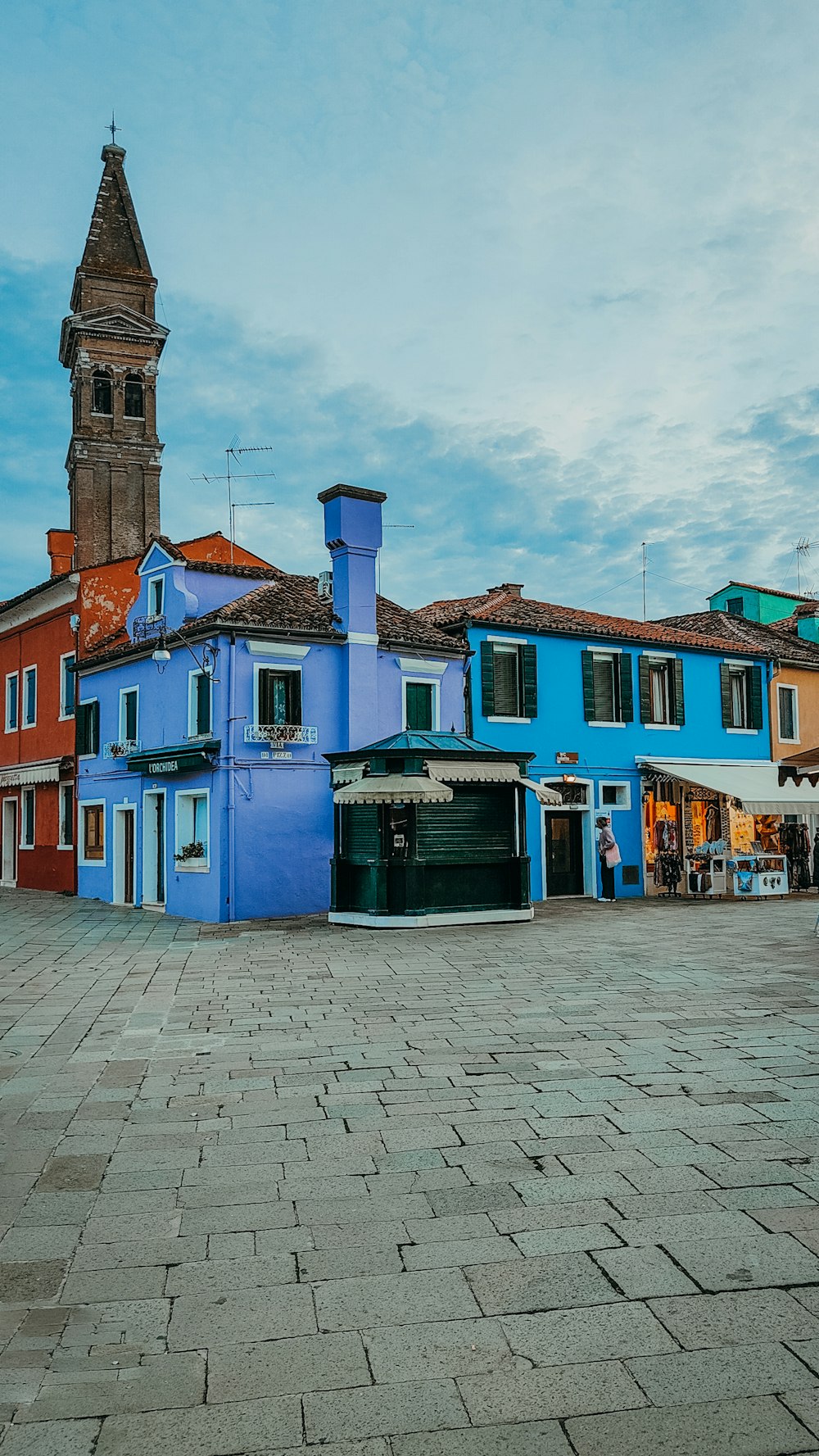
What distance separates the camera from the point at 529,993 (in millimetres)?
10477

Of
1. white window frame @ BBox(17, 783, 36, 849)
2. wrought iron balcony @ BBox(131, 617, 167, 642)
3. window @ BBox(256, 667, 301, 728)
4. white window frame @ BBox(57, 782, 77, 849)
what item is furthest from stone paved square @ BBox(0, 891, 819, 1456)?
white window frame @ BBox(17, 783, 36, 849)

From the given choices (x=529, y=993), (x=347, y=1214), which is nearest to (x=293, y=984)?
(x=529, y=993)

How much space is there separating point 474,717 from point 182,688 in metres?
6.01

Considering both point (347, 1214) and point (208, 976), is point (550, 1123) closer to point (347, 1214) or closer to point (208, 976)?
point (347, 1214)

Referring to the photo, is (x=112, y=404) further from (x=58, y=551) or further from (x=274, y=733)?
(x=274, y=733)

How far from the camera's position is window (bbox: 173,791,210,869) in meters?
19.5

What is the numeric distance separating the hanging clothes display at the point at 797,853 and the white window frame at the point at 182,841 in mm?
13969

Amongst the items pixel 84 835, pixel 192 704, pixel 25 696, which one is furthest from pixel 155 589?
pixel 25 696

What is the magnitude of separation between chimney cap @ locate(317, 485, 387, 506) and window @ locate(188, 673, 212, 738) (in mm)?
4168

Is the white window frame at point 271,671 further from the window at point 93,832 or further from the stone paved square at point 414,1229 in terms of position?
the stone paved square at point 414,1229

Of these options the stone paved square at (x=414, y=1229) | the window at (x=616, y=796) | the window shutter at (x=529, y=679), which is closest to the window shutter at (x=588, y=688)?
the window shutter at (x=529, y=679)

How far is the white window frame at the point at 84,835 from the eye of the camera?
23.9 m

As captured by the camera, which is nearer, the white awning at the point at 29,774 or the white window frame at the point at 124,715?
the white window frame at the point at 124,715

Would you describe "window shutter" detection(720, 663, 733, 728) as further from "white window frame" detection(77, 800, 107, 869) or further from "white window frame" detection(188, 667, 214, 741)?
"white window frame" detection(77, 800, 107, 869)
